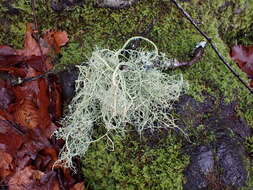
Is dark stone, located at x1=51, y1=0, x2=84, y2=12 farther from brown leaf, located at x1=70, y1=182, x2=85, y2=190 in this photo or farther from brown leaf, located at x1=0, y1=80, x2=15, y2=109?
brown leaf, located at x1=70, y1=182, x2=85, y2=190

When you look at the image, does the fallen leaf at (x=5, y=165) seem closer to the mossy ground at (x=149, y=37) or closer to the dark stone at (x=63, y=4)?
the mossy ground at (x=149, y=37)

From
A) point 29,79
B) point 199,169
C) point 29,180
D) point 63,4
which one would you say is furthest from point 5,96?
point 199,169

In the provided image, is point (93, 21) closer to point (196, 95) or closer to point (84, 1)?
point (84, 1)

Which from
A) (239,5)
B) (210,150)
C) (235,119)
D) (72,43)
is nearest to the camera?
(210,150)

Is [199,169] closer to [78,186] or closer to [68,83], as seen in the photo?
[78,186]

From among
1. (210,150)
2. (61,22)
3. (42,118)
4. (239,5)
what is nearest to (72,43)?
(61,22)

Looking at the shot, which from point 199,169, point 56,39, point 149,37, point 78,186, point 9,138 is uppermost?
point 149,37

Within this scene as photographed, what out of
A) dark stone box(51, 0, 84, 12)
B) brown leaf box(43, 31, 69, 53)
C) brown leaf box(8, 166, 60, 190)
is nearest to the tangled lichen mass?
brown leaf box(8, 166, 60, 190)
